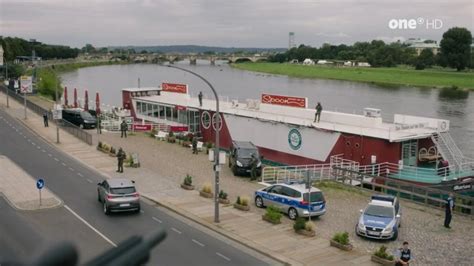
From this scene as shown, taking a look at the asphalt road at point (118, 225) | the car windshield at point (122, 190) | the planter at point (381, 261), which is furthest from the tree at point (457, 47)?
the planter at point (381, 261)

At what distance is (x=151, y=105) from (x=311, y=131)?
2238 cm

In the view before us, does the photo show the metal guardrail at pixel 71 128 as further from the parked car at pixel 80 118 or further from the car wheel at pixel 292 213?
the car wheel at pixel 292 213

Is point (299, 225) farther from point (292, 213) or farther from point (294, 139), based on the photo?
point (294, 139)

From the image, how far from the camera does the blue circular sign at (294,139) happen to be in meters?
36.7

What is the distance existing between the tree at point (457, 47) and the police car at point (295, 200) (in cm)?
11972

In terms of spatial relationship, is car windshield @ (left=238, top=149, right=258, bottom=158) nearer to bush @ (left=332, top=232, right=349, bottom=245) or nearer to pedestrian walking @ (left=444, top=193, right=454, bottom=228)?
pedestrian walking @ (left=444, top=193, right=454, bottom=228)

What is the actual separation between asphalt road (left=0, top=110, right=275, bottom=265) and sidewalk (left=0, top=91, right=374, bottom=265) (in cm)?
72

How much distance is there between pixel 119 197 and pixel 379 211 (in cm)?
1043

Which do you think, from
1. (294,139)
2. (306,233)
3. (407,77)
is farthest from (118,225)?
(407,77)

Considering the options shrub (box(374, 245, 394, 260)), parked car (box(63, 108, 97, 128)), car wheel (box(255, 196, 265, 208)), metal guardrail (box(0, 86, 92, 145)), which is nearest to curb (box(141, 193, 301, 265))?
shrub (box(374, 245, 394, 260))

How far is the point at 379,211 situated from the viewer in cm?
2145

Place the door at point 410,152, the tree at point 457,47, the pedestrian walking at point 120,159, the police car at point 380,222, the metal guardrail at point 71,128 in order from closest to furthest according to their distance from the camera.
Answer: the police car at point 380,222, the pedestrian walking at point 120,159, the door at point 410,152, the metal guardrail at point 71,128, the tree at point 457,47

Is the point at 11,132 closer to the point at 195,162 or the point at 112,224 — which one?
the point at 195,162

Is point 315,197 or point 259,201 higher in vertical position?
point 315,197
